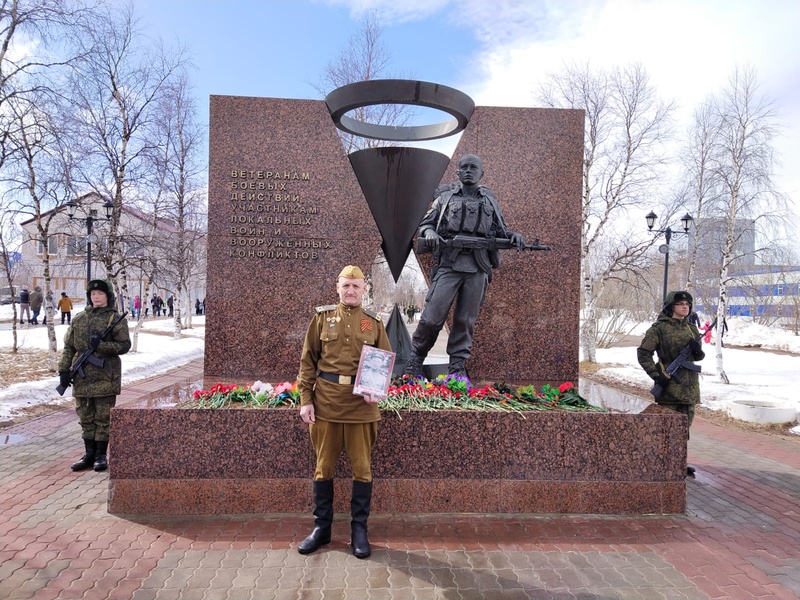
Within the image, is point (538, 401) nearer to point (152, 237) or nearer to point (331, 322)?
point (331, 322)

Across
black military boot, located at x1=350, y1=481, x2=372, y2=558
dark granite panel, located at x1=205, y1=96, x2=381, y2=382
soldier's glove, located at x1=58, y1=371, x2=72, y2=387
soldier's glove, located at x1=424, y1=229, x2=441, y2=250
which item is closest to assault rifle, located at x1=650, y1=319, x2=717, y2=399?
soldier's glove, located at x1=424, y1=229, x2=441, y2=250

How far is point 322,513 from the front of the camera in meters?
3.31

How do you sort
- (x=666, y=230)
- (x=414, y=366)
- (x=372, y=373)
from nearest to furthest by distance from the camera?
1. (x=372, y=373)
2. (x=414, y=366)
3. (x=666, y=230)

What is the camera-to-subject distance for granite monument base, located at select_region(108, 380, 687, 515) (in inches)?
148

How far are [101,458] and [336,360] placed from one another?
3190 mm

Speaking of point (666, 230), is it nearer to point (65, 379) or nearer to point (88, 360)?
point (88, 360)

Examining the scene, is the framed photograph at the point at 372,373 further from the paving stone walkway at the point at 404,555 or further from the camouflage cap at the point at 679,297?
the camouflage cap at the point at 679,297

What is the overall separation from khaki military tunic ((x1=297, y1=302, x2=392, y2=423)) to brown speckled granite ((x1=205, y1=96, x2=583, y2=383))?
299cm

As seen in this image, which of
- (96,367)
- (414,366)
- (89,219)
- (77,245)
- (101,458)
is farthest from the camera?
(77,245)

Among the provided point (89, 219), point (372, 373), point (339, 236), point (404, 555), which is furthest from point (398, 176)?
point (89, 219)

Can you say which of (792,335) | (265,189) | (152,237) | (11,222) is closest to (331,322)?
(265,189)

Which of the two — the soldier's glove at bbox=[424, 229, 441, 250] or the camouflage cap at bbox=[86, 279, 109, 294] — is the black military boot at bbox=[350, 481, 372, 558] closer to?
the soldier's glove at bbox=[424, 229, 441, 250]

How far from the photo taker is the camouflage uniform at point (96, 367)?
471cm

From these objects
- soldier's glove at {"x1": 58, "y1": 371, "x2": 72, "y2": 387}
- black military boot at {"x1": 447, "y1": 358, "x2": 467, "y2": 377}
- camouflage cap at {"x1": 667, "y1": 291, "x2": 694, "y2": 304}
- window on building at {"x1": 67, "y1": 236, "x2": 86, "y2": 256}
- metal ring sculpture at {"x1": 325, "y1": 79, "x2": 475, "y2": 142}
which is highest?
metal ring sculpture at {"x1": 325, "y1": 79, "x2": 475, "y2": 142}
